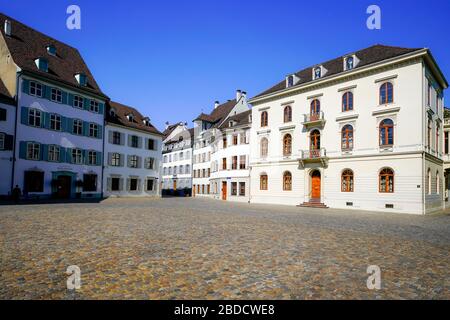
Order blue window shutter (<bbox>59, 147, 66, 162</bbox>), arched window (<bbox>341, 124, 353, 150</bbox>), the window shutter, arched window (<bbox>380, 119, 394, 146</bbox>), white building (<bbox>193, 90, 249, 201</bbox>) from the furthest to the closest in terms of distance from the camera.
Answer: white building (<bbox>193, 90, 249, 201</bbox>) < blue window shutter (<bbox>59, 147, 66, 162</bbox>) < arched window (<bbox>341, 124, 353, 150</bbox>) < the window shutter < arched window (<bbox>380, 119, 394, 146</bbox>)

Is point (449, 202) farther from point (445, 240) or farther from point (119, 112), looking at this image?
point (119, 112)

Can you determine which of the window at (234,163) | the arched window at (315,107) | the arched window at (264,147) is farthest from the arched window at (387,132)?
the window at (234,163)

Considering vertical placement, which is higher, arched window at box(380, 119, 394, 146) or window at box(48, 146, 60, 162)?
arched window at box(380, 119, 394, 146)

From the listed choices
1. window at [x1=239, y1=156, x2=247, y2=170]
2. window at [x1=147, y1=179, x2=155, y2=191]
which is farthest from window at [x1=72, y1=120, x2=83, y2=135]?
window at [x1=239, y1=156, x2=247, y2=170]

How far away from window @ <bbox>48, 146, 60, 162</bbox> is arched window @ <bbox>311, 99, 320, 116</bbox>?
26.3 metres

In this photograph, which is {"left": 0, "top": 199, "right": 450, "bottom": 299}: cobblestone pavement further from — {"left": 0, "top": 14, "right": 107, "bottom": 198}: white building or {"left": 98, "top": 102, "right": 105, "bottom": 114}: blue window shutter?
{"left": 98, "top": 102, "right": 105, "bottom": 114}: blue window shutter

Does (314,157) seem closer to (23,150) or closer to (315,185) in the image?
(315,185)

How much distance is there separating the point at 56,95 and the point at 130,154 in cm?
1199

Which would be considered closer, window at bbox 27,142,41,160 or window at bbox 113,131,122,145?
window at bbox 27,142,41,160

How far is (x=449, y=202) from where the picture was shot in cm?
3328

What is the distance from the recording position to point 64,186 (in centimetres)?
3186

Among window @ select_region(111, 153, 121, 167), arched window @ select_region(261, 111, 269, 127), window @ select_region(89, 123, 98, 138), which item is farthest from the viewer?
window @ select_region(111, 153, 121, 167)

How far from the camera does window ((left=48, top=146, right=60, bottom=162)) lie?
3027 centimetres

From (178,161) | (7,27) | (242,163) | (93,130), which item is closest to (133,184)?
(93,130)
